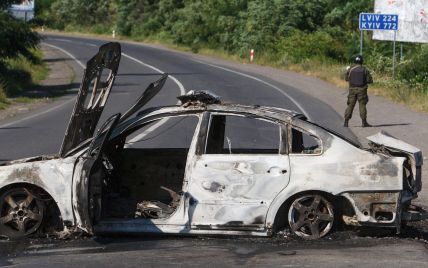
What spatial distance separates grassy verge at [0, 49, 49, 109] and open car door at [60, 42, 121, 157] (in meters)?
17.6

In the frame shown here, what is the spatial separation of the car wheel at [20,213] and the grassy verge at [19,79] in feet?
59.3

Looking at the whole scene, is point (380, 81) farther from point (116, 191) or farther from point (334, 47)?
point (116, 191)

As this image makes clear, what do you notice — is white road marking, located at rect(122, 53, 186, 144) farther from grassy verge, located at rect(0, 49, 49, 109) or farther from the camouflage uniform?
grassy verge, located at rect(0, 49, 49, 109)

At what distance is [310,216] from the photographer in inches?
308

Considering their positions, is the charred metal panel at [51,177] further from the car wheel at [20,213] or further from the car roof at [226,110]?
the car roof at [226,110]

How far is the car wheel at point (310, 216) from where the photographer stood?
782 centimetres

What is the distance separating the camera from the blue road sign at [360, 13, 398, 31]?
32562 mm

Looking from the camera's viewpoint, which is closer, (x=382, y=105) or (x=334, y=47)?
(x=382, y=105)

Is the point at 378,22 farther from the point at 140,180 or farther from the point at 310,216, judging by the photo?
the point at 310,216

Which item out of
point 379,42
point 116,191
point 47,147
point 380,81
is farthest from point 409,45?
point 116,191

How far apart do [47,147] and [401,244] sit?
9.04 m

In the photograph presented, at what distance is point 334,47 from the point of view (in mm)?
49844

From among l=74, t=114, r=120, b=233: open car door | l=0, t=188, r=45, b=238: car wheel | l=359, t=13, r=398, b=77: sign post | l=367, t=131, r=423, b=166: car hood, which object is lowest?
l=0, t=188, r=45, b=238: car wheel

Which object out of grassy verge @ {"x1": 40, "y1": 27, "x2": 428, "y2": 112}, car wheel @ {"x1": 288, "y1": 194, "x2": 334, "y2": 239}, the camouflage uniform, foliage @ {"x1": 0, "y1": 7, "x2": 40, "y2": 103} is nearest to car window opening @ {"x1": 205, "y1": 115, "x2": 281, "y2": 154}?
car wheel @ {"x1": 288, "y1": 194, "x2": 334, "y2": 239}
